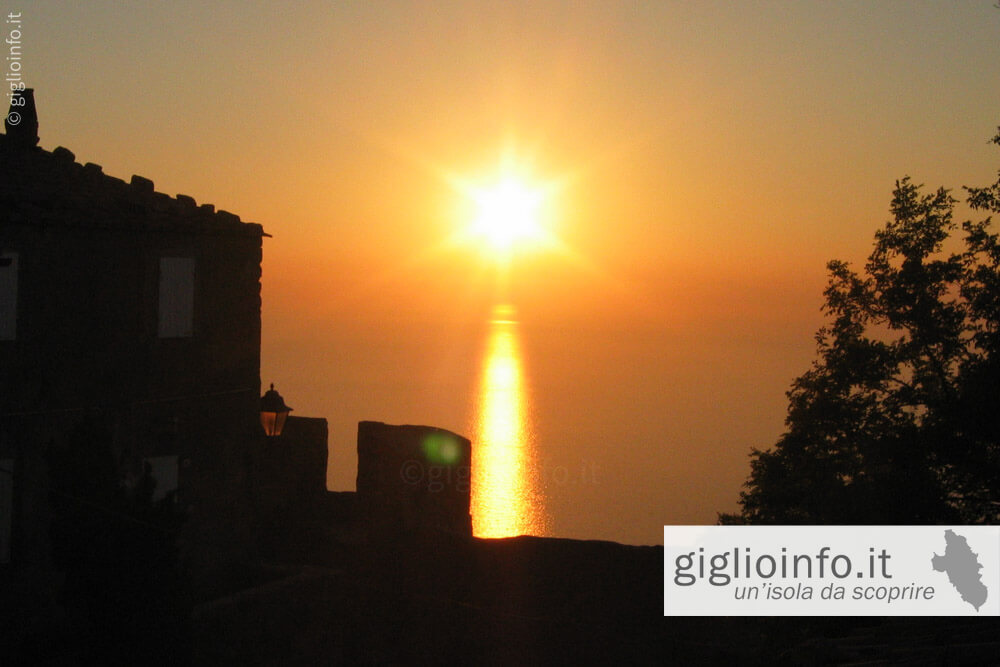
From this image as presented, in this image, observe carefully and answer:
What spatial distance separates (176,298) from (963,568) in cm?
1088

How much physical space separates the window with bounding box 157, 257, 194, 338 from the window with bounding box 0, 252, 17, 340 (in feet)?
6.84

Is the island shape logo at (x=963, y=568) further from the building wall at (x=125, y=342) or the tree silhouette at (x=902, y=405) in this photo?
the building wall at (x=125, y=342)

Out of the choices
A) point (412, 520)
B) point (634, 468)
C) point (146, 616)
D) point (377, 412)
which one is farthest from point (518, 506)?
point (146, 616)

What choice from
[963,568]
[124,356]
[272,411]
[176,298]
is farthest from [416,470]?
[963,568]

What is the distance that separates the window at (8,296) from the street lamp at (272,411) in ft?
10.4

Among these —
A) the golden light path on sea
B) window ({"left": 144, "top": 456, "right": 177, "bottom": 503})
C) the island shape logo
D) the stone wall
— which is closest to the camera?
the island shape logo

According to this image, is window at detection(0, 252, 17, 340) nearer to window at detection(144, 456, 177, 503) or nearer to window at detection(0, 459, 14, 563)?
window at detection(0, 459, 14, 563)

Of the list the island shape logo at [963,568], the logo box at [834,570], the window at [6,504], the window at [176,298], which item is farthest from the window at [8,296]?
the island shape logo at [963,568]

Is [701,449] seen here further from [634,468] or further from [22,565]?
[22,565]

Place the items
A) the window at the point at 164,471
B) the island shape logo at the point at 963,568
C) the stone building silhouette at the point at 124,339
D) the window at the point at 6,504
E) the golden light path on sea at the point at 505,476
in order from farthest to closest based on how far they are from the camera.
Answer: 1. the golden light path on sea at the point at 505,476
2. the window at the point at 164,471
3. the stone building silhouette at the point at 124,339
4. the window at the point at 6,504
5. the island shape logo at the point at 963,568

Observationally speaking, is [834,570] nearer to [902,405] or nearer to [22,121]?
[902,405]

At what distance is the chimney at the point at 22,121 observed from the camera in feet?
42.1

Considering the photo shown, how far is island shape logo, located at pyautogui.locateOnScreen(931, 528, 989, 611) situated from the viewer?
10.8m

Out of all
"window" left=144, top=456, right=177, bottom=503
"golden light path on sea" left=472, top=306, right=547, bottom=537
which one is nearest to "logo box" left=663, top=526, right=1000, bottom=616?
"window" left=144, top=456, right=177, bottom=503
